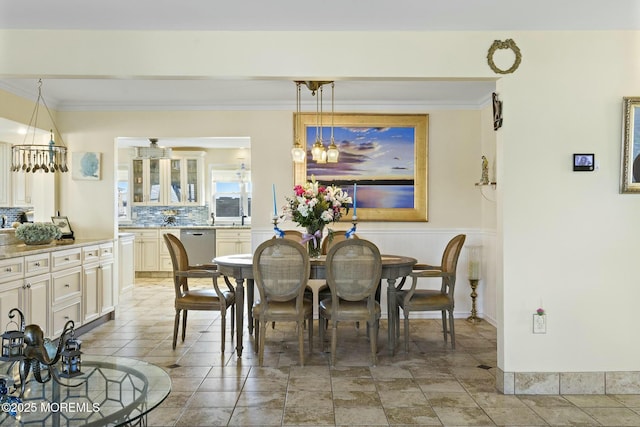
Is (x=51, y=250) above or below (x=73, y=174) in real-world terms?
below

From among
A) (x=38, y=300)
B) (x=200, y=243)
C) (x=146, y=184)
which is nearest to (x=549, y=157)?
(x=38, y=300)

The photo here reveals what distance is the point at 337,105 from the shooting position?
5.40 metres

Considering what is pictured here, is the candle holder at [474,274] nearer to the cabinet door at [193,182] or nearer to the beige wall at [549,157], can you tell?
the beige wall at [549,157]

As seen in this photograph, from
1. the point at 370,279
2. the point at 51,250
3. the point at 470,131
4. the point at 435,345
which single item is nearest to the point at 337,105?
the point at 470,131

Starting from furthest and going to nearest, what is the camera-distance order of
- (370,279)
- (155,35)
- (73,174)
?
1. (73,174)
2. (370,279)
3. (155,35)

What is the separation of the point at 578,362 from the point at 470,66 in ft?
6.74

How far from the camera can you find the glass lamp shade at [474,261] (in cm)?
522

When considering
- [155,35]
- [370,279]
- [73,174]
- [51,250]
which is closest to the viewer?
[155,35]

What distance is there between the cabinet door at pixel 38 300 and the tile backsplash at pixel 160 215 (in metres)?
4.98

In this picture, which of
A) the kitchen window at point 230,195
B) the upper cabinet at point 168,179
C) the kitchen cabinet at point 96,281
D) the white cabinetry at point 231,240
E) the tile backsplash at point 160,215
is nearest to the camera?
the kitchen cabinet at point 96,281

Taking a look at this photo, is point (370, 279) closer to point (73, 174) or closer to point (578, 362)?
point (578, 362)

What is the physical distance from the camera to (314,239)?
430 cm

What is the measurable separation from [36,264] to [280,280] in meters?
1.98

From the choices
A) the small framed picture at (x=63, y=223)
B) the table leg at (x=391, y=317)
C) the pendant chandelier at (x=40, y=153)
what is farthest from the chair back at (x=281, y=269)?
the small framed picture at (x=63, y=223)
